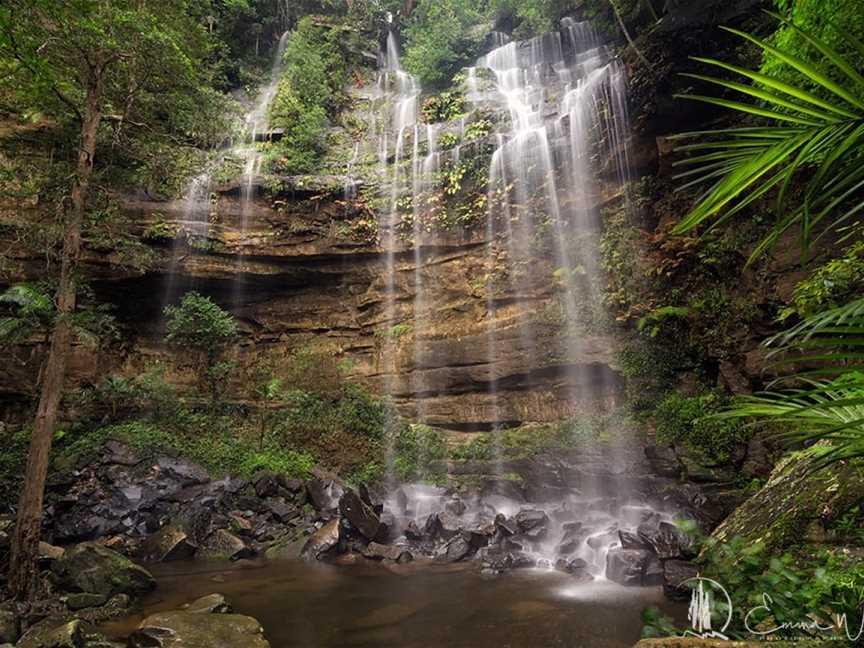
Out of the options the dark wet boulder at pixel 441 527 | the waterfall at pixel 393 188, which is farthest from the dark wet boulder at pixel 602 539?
the waterfall at pixel 393 188

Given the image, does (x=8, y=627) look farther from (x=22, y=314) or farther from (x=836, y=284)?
(x=836, y=284)

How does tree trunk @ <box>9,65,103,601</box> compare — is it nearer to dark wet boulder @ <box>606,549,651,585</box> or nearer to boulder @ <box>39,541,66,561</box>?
boulder @ <box>39,541,66,561</box>

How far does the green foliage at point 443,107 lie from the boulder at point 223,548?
50.1ft

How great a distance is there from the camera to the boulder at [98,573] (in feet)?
19.9

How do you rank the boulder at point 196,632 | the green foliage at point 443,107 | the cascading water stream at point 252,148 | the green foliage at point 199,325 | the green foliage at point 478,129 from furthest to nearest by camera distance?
the green foliage at point 443,107
the green foliage at point 478,129
the cascading water stream at point 252,148
the green foliage at point 199,325
the boulder at point 196,632

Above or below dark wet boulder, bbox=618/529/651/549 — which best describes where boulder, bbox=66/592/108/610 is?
below

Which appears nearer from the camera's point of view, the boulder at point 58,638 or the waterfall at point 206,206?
the boulder at point 58,638

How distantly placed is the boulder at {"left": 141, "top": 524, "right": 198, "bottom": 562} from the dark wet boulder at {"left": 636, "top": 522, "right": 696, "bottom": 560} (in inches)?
300

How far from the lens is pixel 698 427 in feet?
32.1

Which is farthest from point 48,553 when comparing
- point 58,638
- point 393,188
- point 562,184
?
point 562,184

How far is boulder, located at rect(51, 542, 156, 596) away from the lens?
605 centimetres

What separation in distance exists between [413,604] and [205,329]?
1029 centimetres

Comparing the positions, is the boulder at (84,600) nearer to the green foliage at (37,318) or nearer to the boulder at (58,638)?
the boulder at (58,638)

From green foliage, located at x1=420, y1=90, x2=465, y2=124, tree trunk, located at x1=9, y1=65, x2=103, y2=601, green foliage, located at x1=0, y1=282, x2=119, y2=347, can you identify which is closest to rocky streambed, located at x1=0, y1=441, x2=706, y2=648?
tree trunk, located at x1=9, y1=65, x2=103, y2=601
